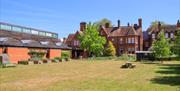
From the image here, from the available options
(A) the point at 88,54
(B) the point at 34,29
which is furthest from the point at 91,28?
(B) the point at 34,29

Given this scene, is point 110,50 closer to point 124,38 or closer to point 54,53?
point 124,38

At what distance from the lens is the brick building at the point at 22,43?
5369 centimetres

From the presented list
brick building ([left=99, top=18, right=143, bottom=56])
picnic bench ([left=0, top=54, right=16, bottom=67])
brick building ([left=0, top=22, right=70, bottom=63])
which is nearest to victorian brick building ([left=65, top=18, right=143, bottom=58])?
brick building ([left=99, top=18, right=143, bottom=56])

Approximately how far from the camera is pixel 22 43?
57.5 meters

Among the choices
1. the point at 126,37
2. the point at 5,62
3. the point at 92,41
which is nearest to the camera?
the point at 5,62

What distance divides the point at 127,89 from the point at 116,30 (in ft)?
236

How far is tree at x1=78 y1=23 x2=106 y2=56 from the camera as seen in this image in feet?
258

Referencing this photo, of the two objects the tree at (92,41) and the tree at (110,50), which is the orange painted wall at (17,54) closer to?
the tree at (92,41)

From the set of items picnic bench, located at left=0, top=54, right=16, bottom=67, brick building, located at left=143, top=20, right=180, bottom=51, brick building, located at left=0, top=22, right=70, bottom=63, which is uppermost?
brick building, located at left=143, top=20, right=180, bottom=51

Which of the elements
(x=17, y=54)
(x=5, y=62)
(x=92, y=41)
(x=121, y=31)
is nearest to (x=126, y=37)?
(x=121, y=31)

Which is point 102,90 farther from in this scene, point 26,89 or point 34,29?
point 34,29

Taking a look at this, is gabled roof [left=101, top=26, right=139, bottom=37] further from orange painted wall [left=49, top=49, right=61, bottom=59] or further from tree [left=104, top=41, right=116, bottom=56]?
orange painted wall [left=49, top=49, right=61, bottom=59]

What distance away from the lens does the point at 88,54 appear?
8681cm

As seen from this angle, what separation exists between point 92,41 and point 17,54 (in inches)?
1088
